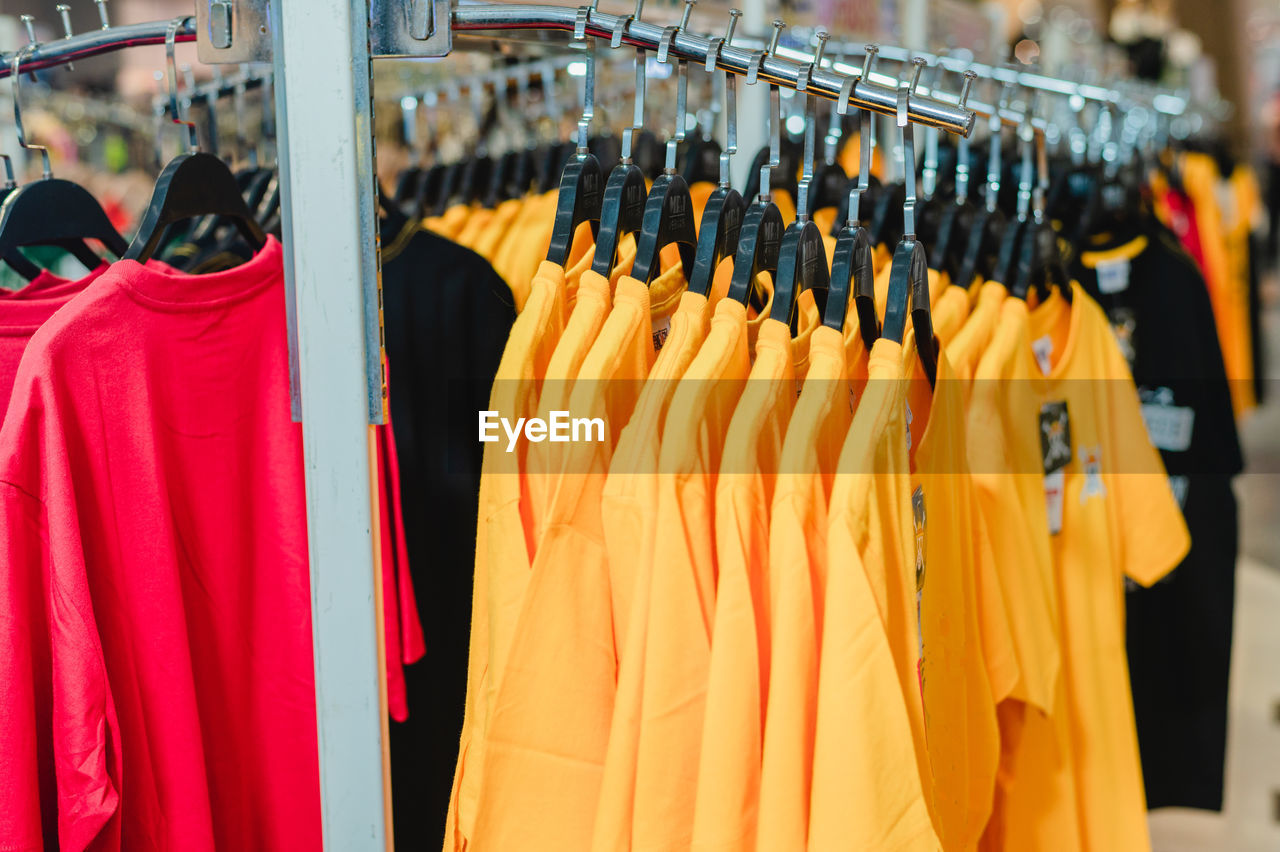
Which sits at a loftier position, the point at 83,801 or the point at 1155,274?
the point at 1155,274

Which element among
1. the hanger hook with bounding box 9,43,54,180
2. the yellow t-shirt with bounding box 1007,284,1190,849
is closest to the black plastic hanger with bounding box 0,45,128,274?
the hanger hook with bounding box 9,43,54,180

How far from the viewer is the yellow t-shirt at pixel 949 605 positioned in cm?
97

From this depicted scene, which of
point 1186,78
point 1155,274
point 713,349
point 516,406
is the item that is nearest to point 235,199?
point 516,406

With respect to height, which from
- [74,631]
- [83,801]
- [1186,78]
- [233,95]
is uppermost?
[1186,78]

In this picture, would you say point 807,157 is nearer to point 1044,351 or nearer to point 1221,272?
point 1044,351

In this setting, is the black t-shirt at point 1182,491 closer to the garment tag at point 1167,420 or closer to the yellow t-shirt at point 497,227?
the garment tag at point 1167,420

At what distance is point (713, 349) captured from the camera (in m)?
0.85

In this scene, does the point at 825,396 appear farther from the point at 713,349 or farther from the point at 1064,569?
the point at 1064,569

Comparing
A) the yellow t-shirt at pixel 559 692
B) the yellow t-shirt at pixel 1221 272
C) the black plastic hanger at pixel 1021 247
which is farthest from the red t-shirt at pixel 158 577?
the yellow t-shirt at pixel 1221 272

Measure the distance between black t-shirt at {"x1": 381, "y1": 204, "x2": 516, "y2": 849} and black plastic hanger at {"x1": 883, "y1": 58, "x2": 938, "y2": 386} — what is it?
524 mm

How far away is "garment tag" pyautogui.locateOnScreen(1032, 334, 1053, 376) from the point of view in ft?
4.49

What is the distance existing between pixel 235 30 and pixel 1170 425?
1540 mm

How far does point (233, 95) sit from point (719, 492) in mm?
1281

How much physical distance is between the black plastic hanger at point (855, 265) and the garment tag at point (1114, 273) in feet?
3.02
